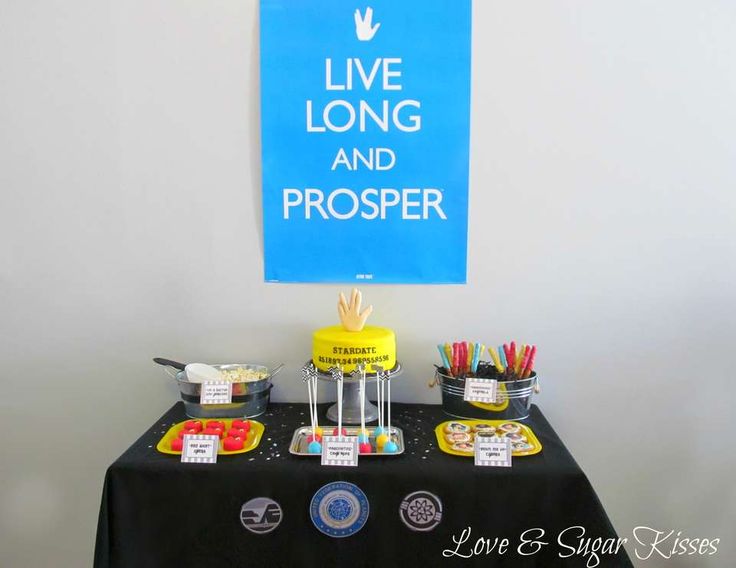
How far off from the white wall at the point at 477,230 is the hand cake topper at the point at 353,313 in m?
0.14

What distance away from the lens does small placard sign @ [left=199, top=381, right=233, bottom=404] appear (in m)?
1.30

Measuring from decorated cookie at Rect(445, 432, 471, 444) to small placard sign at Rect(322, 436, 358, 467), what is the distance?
0.70 feet

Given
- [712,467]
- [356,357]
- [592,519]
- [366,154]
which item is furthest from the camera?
[712,467]

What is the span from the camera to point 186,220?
1.49 m

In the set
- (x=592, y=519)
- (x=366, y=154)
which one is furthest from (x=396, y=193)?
(x=592, y=519)

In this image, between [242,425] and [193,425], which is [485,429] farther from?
[193,425]

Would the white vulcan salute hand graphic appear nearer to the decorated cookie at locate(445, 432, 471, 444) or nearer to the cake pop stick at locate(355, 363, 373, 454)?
the cake pop stick at locate(355, 363, 373, 454)

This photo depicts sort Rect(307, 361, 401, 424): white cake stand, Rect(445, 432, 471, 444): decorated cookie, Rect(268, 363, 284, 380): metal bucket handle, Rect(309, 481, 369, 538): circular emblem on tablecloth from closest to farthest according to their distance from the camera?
Rect(309, 481, 369, 538): circular emblem on tablecloth, Rect(445, 432, 471, 444): decorated cookie, Rect(307, 361, 401, 424): white cake stand, Rect(268, 363, 284, 380): metal bucket handle

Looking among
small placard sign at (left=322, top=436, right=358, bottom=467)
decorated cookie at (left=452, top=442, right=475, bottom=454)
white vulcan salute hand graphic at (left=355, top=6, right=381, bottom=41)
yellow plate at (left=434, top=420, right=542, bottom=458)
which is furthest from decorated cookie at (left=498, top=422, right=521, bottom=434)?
white vulcan salute hand graphic at (left=355, top=6, right=381, bottom=41)

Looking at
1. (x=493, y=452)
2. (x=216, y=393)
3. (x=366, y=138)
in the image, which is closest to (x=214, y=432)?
(x=216, y=393)

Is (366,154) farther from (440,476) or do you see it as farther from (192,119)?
(440,476)

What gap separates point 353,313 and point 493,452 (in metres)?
0.45

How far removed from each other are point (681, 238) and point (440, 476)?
90 cm

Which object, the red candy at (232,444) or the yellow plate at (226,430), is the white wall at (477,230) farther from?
the red candy at (232,444)
